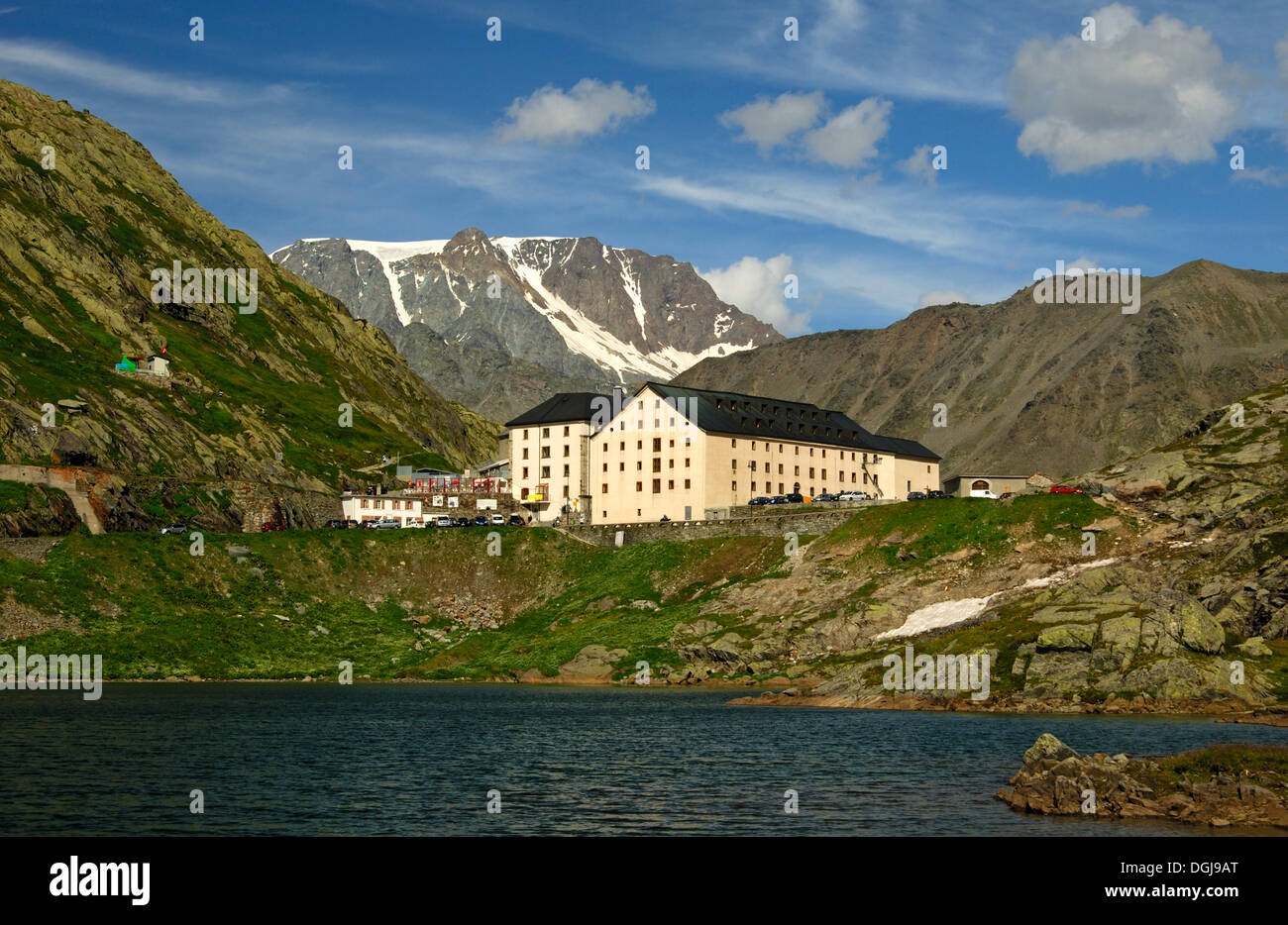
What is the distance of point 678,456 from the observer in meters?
166

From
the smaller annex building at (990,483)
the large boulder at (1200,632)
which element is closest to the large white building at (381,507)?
the smaller annex building at (990,483)

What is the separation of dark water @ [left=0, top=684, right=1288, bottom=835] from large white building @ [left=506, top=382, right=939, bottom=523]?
206ft

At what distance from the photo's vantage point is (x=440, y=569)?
508 feet

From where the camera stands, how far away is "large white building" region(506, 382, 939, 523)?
16525cm

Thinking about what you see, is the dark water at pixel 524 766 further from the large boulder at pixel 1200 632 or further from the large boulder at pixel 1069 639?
the large boulder at pixel 1200 632

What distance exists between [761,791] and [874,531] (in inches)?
3248

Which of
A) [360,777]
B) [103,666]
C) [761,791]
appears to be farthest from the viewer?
[103,666]

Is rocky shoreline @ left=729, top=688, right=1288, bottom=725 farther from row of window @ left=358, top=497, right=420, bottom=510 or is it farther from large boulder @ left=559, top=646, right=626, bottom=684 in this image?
row of window @ left=358, top=497, right=420, bottom=510

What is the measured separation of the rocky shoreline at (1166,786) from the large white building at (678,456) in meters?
105

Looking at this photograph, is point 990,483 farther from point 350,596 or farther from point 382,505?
point 350,596

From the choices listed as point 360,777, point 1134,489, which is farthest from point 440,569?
point 360,777
